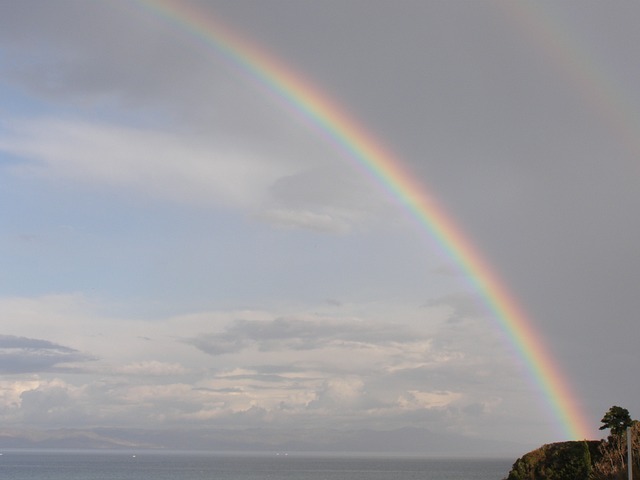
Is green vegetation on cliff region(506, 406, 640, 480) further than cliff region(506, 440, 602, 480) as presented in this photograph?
No

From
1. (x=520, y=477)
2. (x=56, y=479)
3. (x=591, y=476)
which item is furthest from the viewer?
(x=56, y=479)

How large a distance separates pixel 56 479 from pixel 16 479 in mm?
11545

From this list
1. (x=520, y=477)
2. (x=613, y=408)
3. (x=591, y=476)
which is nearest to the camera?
(x=613, y=408)

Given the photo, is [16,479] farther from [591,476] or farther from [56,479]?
[591,476]

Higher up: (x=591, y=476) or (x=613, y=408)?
(x=613, y=408)

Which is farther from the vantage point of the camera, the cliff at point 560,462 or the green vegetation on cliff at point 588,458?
the cliff at point 560,462

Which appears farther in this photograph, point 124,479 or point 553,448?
point 124,479

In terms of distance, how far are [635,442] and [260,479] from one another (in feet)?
518

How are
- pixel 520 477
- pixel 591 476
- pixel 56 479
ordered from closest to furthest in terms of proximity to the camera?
pixel 591 476 < pixel 520 477 < pixel 56 479

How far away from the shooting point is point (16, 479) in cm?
19975

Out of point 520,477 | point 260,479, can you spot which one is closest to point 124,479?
point 260,479

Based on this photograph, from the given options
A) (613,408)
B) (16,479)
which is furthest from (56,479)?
(613,408)

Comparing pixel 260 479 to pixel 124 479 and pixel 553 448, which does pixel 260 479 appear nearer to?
pixel 124 479

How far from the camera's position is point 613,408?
2051 inches
